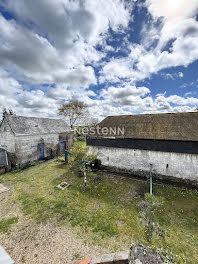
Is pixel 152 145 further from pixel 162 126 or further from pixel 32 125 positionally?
pixel 32 125

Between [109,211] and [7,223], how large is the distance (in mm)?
6117

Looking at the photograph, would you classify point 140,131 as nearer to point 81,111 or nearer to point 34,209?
point 34,209

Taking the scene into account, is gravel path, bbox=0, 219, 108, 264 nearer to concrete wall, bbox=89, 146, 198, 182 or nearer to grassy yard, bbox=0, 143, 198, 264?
grassy yard, bbox=0, 143, 198, 264

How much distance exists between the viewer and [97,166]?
14.8 meters

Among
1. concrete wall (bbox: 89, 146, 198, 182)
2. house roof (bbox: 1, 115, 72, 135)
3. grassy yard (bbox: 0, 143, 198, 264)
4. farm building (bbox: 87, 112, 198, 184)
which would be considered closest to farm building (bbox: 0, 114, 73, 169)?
house roof (bbox: 1, 115, 72, 135)

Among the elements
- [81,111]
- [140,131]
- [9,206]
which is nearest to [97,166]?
[140,131]

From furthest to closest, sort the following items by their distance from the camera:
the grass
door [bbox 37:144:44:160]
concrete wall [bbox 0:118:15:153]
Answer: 1. door [bbox 37:144:44:160]
2. concrete wall [bbox 0:118:15:153]
3. the grass

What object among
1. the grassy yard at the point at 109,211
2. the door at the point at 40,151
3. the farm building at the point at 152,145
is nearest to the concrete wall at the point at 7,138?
the door at the point at 40,151

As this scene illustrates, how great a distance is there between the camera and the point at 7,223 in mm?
6695

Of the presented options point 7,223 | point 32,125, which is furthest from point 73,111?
point 7,223

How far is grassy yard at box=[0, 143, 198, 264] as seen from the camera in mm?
5696

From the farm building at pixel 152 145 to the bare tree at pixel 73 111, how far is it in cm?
2755

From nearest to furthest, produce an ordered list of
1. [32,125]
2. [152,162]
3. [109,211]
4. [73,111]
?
[109,211], [152,162], [32,125], [73,111]

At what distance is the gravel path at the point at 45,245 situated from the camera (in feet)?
16.3
